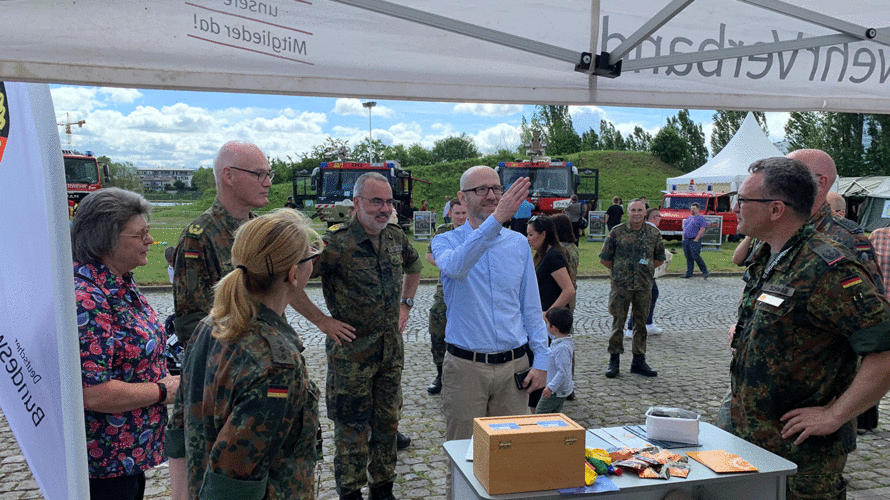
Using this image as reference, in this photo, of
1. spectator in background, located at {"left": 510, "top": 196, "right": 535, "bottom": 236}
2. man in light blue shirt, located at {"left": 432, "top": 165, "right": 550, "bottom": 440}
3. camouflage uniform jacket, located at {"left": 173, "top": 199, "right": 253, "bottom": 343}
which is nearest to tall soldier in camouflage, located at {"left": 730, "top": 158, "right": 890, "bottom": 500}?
man in light blue shirt, located at {"left": 432, "top": 165, "right": 550, "bottom": 440}

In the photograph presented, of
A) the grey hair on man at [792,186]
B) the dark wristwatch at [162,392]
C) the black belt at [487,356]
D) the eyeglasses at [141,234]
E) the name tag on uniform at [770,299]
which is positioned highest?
the grey hair on man at [792,186]

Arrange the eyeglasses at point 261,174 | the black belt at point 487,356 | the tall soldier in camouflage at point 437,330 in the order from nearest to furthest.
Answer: the eyeglasses at point 261,174
the black belt at point 487,356
the tall soldier in camouflage at point 437,330

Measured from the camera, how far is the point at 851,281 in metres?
2.33

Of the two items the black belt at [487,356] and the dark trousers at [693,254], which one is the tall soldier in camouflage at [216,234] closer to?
the black belt at [487,356]

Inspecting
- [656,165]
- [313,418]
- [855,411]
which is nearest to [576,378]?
[855,411]

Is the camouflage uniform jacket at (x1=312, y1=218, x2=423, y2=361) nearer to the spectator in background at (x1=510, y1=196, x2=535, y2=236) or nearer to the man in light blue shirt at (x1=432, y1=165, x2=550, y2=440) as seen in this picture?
the man in light blue shirt at (x1=432, y1=165, x2=550, y2=440)

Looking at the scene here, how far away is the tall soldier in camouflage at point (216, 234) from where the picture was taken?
3039 millimetres

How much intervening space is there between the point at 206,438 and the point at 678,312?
34.5ft

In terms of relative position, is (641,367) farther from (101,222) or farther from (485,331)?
(101,222)

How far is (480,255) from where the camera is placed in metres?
3.30

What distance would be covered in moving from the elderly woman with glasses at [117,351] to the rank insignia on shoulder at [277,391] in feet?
3.43

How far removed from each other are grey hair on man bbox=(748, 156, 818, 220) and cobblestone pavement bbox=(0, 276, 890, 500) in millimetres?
2349

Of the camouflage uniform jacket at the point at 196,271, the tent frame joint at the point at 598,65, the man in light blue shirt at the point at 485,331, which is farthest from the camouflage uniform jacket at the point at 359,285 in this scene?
the tent frame joint at the point at 598,65

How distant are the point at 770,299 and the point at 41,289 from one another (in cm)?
271
